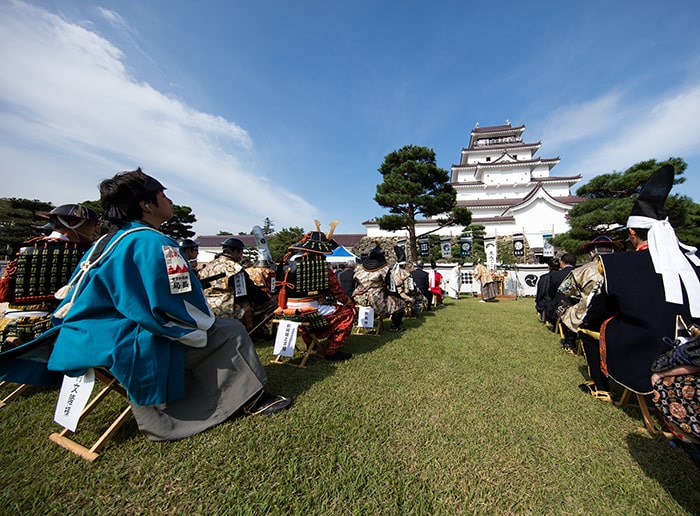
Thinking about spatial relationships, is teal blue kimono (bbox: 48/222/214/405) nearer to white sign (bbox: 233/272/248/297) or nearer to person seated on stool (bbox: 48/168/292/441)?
person seated on stool (bbox: 48/168/292/441)

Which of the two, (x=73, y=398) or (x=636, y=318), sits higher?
(x=636, y=318)

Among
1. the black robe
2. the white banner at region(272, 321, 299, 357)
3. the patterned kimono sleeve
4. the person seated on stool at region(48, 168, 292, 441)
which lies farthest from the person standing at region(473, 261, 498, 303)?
the person seated on stool at region(48, 168, 292, 441)

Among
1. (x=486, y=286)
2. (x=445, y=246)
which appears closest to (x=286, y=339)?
(x=486, y=286)

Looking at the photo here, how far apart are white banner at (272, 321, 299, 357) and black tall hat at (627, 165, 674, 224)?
3.22 m

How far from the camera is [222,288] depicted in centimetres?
384

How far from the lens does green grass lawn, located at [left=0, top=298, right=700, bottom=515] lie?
56.9 inches

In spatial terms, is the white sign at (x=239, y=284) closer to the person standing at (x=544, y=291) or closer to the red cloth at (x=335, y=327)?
the red cloth at (x=335, y=327)

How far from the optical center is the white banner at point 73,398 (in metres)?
1.74

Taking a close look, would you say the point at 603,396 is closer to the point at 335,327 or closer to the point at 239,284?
the point at 335,327

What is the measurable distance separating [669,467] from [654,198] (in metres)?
1.88

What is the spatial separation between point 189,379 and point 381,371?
2.06 metres

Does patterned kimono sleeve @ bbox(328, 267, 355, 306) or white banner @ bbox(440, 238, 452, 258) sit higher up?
white banner @ bbox(440, 238, 452, 258)

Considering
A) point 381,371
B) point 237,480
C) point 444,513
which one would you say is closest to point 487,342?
point 381,371

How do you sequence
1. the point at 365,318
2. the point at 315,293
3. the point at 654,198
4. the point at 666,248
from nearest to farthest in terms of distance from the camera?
the point at 666,248
the point at 654,198
the point at 315,293
the point at 365,318
